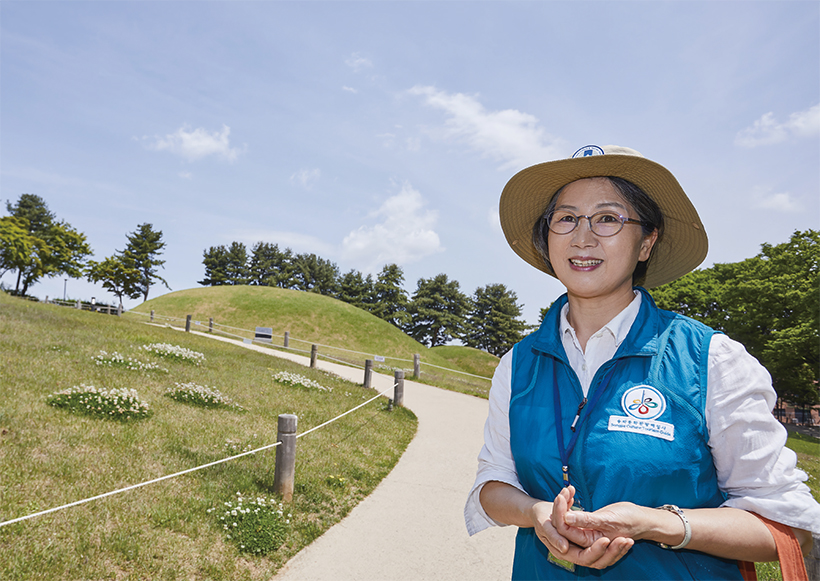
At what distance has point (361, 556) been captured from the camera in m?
5.41

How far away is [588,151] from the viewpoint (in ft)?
7.39

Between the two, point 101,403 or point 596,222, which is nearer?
point 596,222

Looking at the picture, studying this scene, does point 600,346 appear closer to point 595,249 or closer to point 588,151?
point 595,249

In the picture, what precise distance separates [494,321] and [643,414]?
→ 73.3 meters

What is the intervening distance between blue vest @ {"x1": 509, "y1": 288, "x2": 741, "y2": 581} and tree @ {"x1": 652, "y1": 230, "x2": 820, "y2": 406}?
104 ft

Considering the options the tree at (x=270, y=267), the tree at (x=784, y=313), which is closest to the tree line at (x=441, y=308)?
the tree at (x=270, y=267)

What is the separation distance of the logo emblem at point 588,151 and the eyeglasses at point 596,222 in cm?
28

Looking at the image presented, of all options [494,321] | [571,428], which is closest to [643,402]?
[571,428]

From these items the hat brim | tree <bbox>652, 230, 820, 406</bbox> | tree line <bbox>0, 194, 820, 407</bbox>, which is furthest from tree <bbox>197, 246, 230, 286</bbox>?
the hat brim

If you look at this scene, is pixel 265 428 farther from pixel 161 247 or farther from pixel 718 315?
pixel 161 247

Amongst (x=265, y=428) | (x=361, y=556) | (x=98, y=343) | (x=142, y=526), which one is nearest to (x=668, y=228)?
(x=361, y=556)

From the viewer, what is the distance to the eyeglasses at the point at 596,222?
84.9 inches

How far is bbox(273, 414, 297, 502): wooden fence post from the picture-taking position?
6.30 meters

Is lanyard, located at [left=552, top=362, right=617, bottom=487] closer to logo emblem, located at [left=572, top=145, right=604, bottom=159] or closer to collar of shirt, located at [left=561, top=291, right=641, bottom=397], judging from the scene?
collar of shirt, located at [left=561, top=291, right=641, bottom=397]
